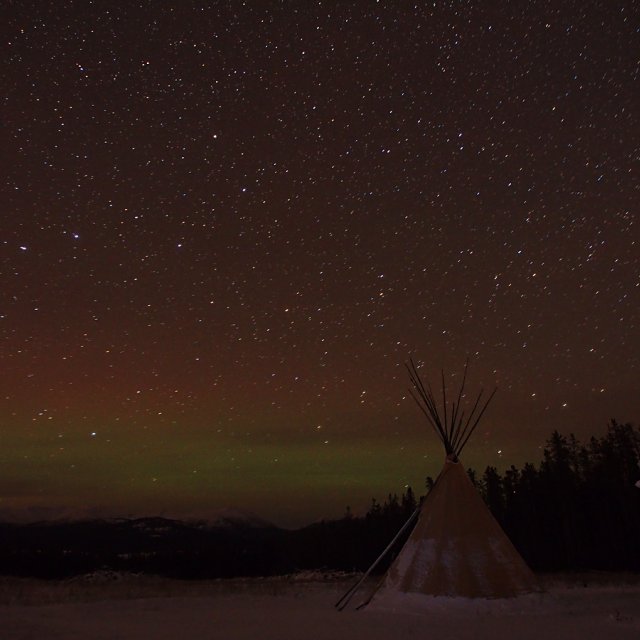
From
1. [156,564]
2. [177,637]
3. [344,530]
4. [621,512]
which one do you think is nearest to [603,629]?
[177,637]

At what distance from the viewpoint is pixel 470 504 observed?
10.1 metres

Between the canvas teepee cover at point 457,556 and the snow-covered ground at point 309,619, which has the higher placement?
the canvas teepee cover at point 457,556

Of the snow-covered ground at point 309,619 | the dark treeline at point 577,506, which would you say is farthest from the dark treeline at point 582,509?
the snow-covered ground at point 309,619

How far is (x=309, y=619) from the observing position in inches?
307

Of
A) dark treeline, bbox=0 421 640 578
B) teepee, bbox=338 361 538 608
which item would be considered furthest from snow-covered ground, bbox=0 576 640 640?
dark treeline, bbox=0 421 640 578

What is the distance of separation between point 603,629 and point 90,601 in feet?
28.3

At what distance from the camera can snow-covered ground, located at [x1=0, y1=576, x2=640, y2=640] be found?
21.4 feet

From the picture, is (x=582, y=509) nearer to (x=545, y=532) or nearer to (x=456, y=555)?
(x=545, y=532)

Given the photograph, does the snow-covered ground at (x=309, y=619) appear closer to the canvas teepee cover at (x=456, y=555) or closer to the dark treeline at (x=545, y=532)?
the canvas teepee cover at (x=456, y=555)

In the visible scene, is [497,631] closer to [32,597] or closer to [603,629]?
[603,629]

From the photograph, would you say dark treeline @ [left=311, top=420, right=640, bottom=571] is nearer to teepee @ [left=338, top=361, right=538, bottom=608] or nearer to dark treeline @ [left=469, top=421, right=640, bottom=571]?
dark treeline @ [left=469, top=421, right=640, bottom=571]

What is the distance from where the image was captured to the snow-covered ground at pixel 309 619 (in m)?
6.54

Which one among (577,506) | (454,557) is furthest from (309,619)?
(577,506)

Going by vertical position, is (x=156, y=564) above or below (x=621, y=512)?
below
